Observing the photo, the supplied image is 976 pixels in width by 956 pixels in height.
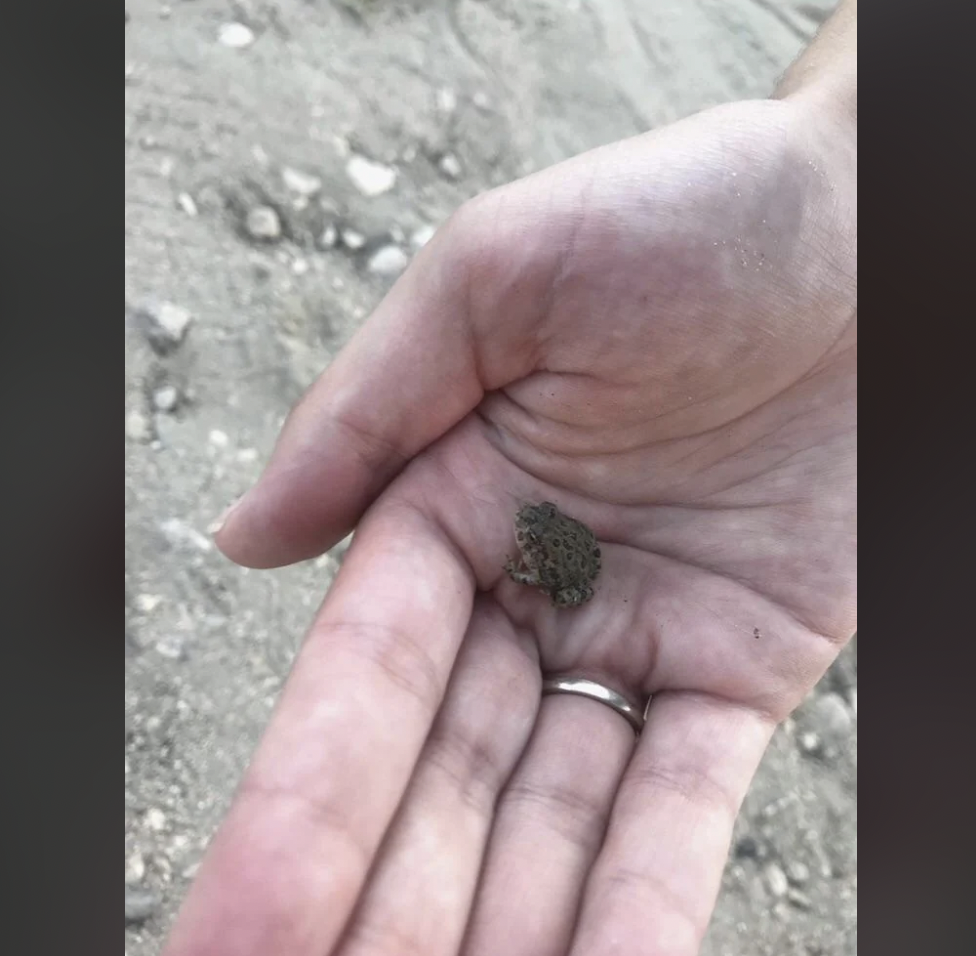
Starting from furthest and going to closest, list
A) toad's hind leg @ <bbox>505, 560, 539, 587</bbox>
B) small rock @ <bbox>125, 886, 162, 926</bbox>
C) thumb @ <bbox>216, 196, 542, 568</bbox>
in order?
small rock @ <bbox>125, 886, 162, 926</bbox> < toad's hind leg @ <bbox>505, 560, 539, 587</bbox> < thumb @ <bbox>216, 196, 542, 568</bbox>

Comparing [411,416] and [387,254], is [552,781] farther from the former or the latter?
[387,254]

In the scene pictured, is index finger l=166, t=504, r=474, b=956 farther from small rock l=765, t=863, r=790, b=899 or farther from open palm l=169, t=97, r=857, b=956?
small rock l=765, t=863, r=790, b=899

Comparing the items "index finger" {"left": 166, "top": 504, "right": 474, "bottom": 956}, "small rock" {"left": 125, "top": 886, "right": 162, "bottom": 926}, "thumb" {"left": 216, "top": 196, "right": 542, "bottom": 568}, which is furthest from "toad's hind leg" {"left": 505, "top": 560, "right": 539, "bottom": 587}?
"small rock" {"left": 125, "top": 886, "right": 162, "bottom": 926}

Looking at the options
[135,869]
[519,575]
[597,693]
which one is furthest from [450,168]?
[135,869]

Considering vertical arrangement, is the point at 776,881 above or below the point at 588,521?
below

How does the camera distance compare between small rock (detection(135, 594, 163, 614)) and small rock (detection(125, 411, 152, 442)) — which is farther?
small rock (detection(125, 411, 152, 442))

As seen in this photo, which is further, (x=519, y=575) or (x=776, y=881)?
(x=776, y=881)

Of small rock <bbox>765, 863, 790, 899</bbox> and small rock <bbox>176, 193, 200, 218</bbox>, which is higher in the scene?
small rock <bbox>176, 193, 200, 218</bbox>

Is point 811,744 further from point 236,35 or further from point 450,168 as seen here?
point 236,35
